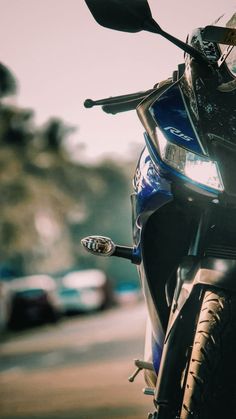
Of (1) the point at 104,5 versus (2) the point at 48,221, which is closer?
(1) the point at 104,5

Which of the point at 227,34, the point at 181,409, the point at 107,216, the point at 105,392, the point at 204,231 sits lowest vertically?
the point at 107,216

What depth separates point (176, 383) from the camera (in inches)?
112

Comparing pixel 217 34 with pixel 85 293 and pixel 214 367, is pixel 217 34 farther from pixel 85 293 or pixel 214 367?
pixel 85 293

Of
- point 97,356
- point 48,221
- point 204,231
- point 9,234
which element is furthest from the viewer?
point 48,221

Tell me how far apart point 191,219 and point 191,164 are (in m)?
0.22

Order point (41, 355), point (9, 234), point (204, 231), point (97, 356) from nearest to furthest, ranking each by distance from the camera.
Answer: point (204, 231) < point (97, 356) < point (41, 355) < point (9, 234)

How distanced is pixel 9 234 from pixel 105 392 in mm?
38740

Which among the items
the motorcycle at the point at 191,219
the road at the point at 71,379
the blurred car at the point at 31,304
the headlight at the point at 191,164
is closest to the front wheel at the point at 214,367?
the motorcycle at the point at 191,219

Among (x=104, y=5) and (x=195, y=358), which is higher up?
(x=104, y=5)

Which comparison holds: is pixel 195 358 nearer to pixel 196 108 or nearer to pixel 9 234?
pixel 196 108

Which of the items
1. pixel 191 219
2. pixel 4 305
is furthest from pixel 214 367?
pixel 4 305

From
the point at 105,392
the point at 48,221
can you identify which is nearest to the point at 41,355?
the point at 105,392

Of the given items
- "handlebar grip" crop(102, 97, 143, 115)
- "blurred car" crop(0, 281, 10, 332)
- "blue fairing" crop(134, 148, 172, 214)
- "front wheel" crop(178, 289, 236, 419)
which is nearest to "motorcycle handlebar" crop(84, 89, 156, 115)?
"handlebar grip" crop(102, 97, 143, 115)

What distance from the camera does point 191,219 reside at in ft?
9.91
